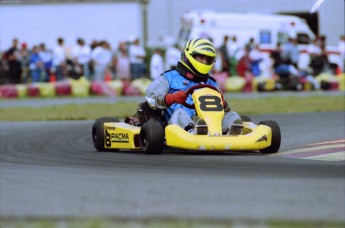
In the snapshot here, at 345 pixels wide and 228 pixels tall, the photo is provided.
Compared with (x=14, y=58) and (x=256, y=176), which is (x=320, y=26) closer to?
(x=14, y=58)

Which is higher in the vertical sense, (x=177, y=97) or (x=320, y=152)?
(x=177, y=97)

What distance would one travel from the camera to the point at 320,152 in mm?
10391

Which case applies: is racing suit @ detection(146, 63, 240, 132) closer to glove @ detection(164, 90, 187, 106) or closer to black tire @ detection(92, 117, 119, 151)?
glove @ detection(164, 90, 187, 106)

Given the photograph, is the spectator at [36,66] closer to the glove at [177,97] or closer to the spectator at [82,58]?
the spectator at [82,58]

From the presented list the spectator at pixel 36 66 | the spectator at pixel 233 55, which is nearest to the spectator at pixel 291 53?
the spectator at pixel 233 55

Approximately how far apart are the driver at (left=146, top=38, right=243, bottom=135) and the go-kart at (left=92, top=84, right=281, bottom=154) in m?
0.11

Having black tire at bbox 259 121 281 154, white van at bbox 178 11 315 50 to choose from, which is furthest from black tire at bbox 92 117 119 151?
white van at bbox 178 11 315 50

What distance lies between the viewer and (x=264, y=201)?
22.7 feet

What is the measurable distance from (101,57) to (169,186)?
19294mm

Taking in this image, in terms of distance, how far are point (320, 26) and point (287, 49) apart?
569 cm

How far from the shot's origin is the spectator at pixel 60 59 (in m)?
26.5

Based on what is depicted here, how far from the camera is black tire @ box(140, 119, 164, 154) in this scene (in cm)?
1020

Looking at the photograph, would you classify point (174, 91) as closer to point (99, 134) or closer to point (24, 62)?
point (99, 134)

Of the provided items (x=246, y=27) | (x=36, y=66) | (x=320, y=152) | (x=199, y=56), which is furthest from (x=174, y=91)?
(x=246, y=27)
